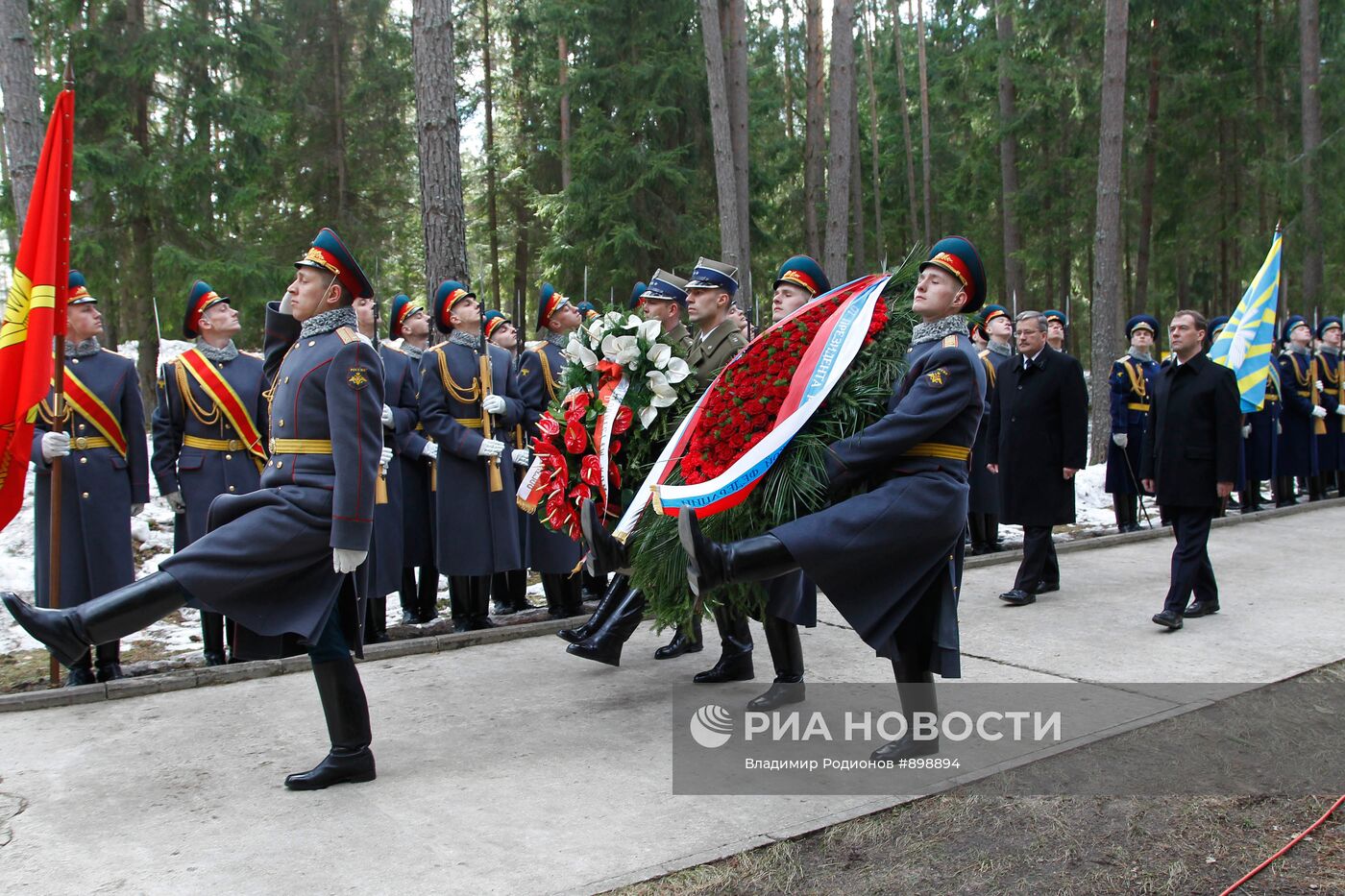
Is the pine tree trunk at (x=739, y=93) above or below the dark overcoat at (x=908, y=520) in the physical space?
above

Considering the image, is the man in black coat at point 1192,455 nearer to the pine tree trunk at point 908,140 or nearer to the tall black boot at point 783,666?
the tall black boot at point 783,666

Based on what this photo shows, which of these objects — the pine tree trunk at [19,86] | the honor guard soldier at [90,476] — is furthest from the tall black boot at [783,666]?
the pine tree trunk at [19,86]

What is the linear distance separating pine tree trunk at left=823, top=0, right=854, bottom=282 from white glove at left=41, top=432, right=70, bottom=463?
37.2 feet

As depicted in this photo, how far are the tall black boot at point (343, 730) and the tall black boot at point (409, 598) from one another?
140 inches

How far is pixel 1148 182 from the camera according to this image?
24.0m

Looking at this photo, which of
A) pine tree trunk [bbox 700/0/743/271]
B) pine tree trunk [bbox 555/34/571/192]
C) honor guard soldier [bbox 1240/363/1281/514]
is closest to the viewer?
honor guard soldier [bbox 1240/363/1281/514]

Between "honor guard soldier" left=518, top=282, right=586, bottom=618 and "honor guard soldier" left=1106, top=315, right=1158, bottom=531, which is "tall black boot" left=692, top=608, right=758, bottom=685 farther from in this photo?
"honor guard soldier" left=1106, top=315, right=1158, bottom=531

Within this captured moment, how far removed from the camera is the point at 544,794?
4.33m

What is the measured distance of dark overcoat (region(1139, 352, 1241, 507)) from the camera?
23.7ft

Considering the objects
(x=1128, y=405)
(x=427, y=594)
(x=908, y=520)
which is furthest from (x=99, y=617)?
(x=1128, y=405)

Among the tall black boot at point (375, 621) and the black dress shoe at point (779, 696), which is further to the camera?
the tall black boot at point (375, 621)

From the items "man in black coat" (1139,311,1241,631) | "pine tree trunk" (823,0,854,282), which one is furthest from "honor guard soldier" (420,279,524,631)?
"pine tree trunk" (823,0,854,282)

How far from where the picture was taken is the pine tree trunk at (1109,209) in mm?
15102

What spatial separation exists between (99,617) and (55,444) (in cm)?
203
